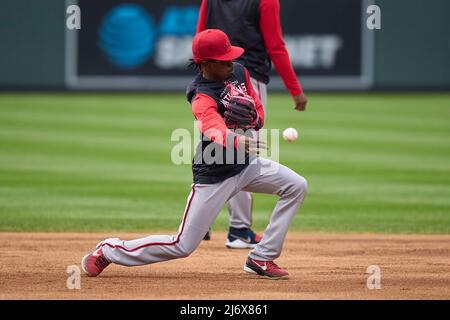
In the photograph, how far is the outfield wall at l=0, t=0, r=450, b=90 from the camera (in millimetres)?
21875

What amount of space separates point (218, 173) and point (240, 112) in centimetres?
41

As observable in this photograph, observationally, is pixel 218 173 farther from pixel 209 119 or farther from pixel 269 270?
pixel 269 270

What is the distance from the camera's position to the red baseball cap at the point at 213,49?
234 inches

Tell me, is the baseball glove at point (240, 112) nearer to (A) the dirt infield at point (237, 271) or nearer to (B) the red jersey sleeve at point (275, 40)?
(A) the dirt infield at point (237, 271)

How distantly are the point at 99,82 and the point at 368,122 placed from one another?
7.74 meters

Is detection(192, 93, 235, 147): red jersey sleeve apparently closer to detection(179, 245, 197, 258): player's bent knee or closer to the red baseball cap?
the red baseball cap

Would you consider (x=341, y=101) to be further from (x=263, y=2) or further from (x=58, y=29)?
(x=263, y=2)

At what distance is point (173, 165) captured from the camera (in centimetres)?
1308

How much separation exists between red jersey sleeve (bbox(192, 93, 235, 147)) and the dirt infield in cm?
95

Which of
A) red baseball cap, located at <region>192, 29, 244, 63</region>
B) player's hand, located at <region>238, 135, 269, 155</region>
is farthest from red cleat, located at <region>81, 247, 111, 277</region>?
red baseball cap, located at <region>192, 29, 244, 63</region>

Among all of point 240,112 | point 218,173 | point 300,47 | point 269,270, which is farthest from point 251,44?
point 300,47

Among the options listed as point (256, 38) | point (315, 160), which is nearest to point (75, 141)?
point (315, 160)

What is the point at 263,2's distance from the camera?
24.7 feet

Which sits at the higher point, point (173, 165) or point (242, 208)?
point (242, 208)
